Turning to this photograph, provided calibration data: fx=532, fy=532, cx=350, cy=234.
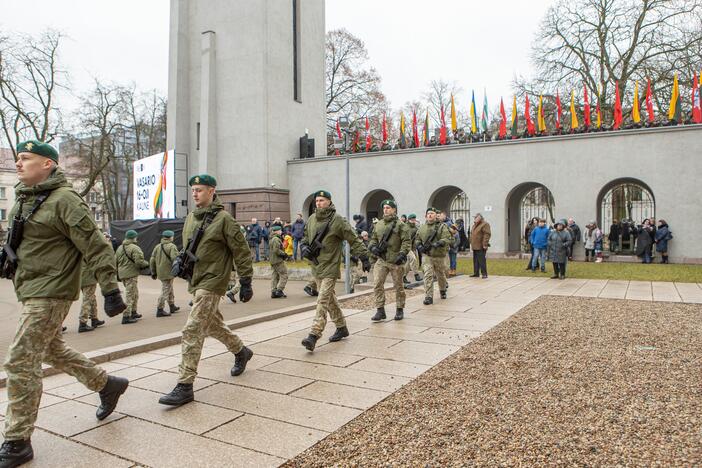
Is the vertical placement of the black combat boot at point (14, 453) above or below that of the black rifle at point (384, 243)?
below

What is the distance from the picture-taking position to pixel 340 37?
42.2m

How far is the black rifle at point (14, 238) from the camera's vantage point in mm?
3734

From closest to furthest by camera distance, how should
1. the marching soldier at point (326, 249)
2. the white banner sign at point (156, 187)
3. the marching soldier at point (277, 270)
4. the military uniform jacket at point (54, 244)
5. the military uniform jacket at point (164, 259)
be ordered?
the military uniform jacket at point (54, 244) < the marching soldier at point (326, 249) < the military uniform jacket at point (164, 259) < the marching soldier at point (277, 270) < the white banner sign at point (156, 187)

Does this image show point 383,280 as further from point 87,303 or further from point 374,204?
point 374,204

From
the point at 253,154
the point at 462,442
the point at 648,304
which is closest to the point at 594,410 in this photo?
the point at 462,442

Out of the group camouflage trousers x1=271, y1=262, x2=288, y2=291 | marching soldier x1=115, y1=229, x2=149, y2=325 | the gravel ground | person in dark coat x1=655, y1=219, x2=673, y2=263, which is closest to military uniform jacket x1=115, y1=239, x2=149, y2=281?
marching soldier x1=115, y1=229, x2=149, y2=325

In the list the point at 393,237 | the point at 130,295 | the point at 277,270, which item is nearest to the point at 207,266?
the point at 393,237

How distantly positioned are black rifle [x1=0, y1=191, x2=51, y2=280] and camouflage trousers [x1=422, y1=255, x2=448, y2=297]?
810 cm

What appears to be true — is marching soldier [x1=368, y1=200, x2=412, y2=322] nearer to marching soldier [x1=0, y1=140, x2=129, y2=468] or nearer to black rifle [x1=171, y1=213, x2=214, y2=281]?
black rifle [x1=171, y1=213, x2=214, y2=281]

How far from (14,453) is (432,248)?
8.49m

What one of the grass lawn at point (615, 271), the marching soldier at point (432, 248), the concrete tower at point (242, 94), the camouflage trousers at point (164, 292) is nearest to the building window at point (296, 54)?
the concrete tower at point (242, 94)

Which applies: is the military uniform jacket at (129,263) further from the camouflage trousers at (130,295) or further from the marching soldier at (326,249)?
the marching soldier at (326,249)

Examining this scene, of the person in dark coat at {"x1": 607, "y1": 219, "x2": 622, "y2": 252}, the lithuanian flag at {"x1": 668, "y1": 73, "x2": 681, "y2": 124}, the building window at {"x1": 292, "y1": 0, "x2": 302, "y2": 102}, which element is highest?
the building window at {"x1": 292, "y1": 0, "x2": 302, "y2": 102}

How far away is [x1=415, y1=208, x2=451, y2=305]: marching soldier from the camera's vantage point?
1088cm
